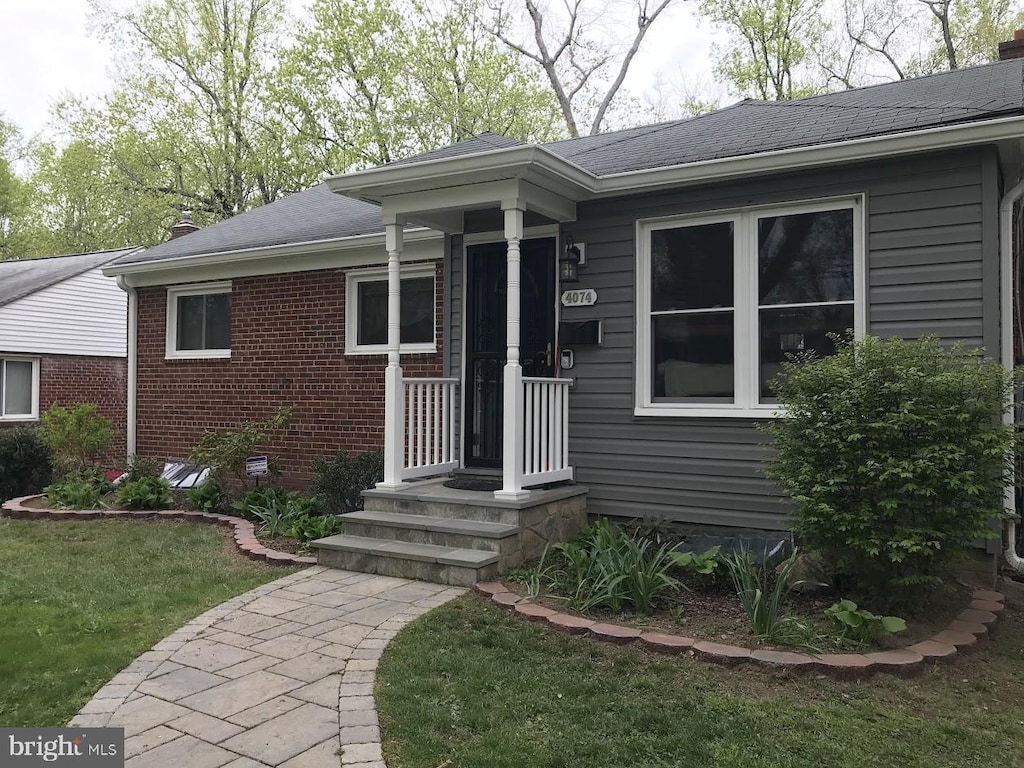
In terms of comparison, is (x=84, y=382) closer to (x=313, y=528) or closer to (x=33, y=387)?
(x=33, y=387)

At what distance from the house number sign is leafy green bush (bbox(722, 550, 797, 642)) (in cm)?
244

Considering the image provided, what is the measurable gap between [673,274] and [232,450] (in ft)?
15.9

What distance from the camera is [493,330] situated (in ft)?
23.0

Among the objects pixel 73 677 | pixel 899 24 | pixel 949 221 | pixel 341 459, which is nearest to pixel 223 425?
pixel 341 459

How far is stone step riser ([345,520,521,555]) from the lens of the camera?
525cm

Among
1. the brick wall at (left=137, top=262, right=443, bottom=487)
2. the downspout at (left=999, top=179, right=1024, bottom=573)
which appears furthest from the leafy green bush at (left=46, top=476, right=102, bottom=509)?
the downspout at (left=999, top=179, right=1024, bottom=573)

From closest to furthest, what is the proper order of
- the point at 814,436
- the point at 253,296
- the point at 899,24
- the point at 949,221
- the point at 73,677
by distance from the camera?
the point at 73,677 < the point at 814,436 < the point at 949,221 < the point at 253,296 < the point at 899,24

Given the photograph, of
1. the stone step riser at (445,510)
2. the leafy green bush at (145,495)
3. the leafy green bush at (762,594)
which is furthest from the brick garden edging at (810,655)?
the leafy green bush at (145,495)

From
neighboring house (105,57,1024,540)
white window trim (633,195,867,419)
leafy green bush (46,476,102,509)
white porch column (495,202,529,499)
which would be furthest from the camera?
leafy green bush (46,476,102,509)

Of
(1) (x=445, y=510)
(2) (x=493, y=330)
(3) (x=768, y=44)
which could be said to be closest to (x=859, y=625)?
(1) (x=445, y=510)

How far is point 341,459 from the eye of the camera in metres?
7.40

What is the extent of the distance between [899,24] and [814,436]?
21.3m

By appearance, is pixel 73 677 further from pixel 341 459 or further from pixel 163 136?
pixel 163 136

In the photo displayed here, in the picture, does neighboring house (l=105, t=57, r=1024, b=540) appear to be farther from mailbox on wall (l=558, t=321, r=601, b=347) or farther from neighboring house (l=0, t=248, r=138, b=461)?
neighboring house (l=0, t=248, r=138, b=461)
